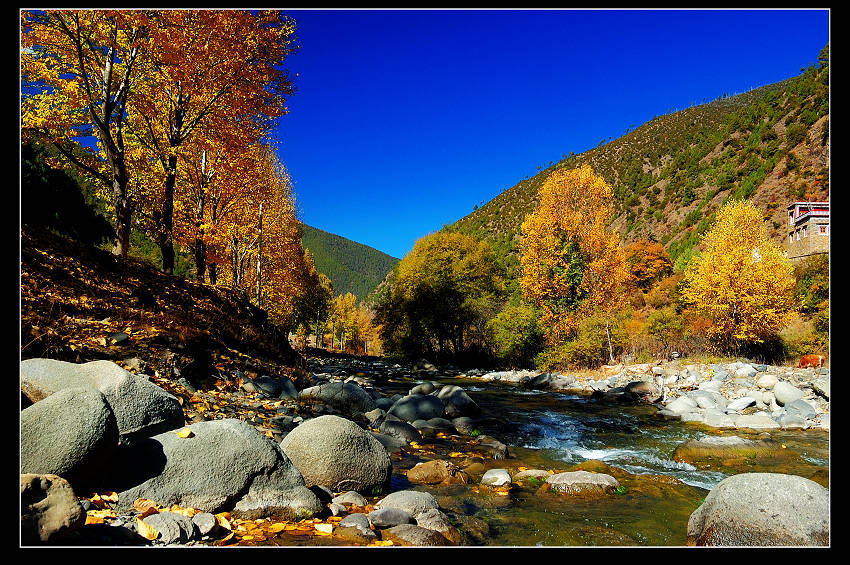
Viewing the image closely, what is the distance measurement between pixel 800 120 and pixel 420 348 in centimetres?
5671

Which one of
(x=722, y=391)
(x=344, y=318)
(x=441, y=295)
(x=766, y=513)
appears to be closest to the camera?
(x=766, y=513)

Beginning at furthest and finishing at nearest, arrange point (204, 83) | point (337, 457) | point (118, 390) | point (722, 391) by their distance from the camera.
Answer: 1. point (722, 391)
2. point (204, 83)
3. point (337, 457)
4. point (118, 390)

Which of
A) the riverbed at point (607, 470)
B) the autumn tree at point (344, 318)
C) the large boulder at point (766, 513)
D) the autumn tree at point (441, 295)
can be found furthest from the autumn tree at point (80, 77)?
the autumn tree at point (344, 318)

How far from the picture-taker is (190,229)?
49.8ft

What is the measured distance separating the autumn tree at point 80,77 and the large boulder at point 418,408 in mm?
8308

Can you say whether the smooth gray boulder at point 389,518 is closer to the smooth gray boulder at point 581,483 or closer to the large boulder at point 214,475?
the large boulder at point 214,475

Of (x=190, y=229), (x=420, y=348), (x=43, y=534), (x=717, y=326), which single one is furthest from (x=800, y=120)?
(x=43, y=534)

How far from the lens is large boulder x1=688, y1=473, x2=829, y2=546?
4242 mm

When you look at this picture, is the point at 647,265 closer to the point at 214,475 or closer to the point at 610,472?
the point at 610,472

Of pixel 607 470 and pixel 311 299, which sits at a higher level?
pixel 311 299

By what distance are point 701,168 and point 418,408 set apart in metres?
75.1

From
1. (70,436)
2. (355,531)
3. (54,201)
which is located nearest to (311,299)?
(54,201)

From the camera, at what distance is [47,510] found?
2.94 m
